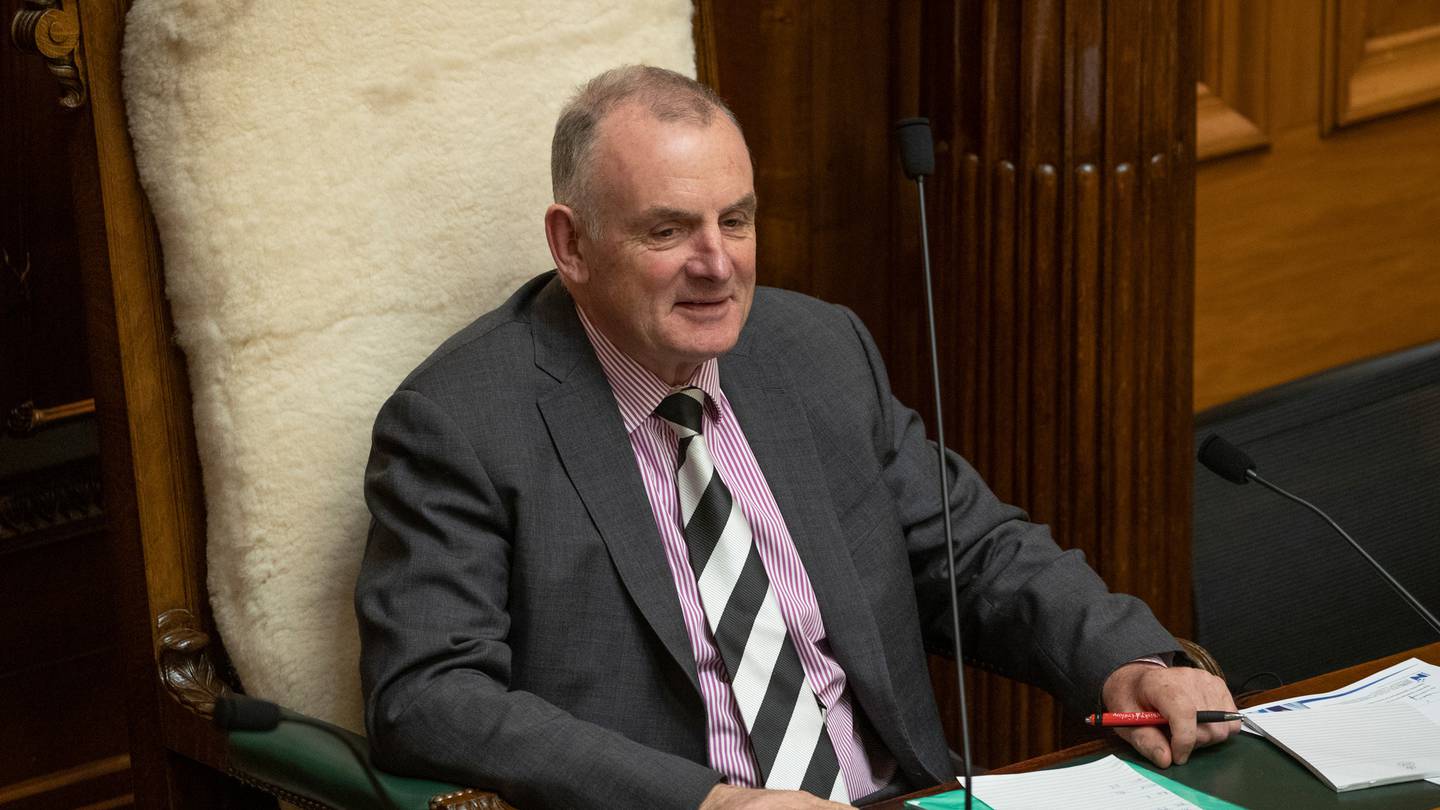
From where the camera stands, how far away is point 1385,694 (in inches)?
61.2

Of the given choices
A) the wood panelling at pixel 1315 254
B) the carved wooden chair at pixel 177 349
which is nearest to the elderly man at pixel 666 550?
the carved wooden chair at pixel 177 349

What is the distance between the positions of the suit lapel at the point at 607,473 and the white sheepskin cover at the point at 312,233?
0.19m

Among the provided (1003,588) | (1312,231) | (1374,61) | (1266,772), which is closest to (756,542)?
(1003,588)

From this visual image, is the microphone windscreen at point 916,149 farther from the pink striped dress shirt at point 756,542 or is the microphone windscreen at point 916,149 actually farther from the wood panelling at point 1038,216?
the wood panelling at point 1038,216

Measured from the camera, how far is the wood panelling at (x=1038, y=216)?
85.4 inches

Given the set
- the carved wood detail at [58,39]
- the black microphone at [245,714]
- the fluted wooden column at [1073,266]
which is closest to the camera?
the black microphone at [245,714]

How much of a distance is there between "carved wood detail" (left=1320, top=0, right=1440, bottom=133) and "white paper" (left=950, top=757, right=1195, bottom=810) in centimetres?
221

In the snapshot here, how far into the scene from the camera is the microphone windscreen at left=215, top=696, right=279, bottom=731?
1.12 meters

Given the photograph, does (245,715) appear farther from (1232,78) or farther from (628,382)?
(1232,78)

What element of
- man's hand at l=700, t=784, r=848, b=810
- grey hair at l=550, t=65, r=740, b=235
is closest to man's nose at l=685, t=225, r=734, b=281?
grey hair at l=550, t=65, r=740, b=235

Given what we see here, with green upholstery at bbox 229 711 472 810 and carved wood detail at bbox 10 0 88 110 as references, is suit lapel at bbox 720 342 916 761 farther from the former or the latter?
carved wood detail at bbox 10 0 88 110

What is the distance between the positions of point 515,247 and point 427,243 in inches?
4.5

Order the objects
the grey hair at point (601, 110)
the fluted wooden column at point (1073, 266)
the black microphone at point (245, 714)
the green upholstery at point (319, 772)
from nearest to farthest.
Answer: the black microphone at point (245, 714), the green upholstery at point (319, 772), the grey hair at point (601, 110), the fluted wooden column at point (1073, 266)

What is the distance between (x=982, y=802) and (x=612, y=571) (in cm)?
46
